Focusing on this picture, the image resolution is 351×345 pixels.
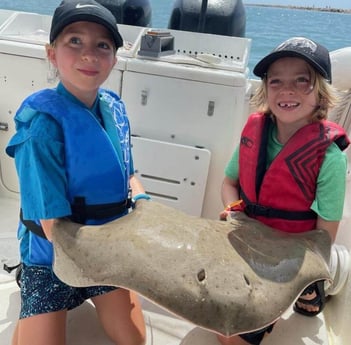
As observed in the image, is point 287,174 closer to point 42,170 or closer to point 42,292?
point 42,170

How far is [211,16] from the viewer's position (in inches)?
138

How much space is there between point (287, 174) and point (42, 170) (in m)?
0.97

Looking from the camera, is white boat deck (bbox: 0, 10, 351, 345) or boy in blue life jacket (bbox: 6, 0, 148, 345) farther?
white boat deck (bbox: 0, 10, 351, 345)

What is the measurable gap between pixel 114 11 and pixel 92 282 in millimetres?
2969

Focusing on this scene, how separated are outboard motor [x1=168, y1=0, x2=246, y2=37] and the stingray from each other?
8.22 ft

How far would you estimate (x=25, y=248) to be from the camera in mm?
1781

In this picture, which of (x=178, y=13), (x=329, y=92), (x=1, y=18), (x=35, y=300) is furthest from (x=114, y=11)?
(x=35, y=300)

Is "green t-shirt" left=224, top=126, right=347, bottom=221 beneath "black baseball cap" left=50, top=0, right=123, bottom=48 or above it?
beneath

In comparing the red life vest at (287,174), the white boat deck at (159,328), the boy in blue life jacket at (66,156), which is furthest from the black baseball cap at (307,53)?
the white boat deck at (159,328)

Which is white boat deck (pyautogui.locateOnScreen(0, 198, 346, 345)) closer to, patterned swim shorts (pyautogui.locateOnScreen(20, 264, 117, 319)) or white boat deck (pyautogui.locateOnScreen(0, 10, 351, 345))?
white boat deck (pyautogui.locateOnScreen(0, 10, 351, 345))

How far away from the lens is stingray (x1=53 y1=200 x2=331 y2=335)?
41.7 inches

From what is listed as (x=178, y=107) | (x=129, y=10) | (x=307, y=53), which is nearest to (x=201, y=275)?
(x=307, y=53)

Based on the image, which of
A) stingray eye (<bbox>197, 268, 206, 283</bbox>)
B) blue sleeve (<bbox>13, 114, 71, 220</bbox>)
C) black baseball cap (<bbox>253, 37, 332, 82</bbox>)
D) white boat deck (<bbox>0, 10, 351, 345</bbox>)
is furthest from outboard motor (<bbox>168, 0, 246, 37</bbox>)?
stingray eye (<bbox>197, 268, 206, 283</bbox>)

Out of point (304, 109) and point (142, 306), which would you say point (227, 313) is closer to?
point (304, 109)
